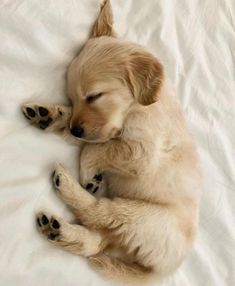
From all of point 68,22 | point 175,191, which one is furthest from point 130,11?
point 175,191

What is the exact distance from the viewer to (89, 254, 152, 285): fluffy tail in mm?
1475

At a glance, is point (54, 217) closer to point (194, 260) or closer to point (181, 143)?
point (181, 143)

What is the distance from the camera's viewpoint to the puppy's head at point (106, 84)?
1.43 m

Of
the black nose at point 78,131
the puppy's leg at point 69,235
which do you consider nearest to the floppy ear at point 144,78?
the black nose at point 78,131

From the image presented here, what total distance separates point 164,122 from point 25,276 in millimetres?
664

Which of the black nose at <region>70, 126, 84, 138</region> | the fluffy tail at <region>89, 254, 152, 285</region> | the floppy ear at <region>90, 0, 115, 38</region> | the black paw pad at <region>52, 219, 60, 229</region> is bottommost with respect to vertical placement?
the fluffy tail at <region>89, 254, 152, 285</region>

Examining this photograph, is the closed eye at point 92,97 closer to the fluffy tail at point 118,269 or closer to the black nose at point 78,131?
the black nose at point 78,131

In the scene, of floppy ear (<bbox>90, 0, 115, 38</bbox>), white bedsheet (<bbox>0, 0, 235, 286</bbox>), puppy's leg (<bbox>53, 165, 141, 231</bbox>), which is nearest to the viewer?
white bedsheet (<bbox>0, 0, 235, 286</bbox>)

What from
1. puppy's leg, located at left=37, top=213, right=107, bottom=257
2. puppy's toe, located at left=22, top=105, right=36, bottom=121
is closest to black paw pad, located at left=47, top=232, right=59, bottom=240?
puppy's leg, located at left=37, top=213, right=107, bottom=257

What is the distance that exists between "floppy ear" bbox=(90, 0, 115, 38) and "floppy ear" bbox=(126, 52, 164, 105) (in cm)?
18

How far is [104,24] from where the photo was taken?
158cm

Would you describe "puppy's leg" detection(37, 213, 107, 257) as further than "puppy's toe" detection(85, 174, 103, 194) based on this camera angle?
No

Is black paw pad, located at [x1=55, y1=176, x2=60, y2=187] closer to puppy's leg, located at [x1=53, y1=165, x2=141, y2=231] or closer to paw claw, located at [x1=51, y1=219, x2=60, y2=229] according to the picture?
puppy's leg, located at [x1=53, y1=165, x2=141, y2=231]

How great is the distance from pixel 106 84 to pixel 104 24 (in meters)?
0.26
